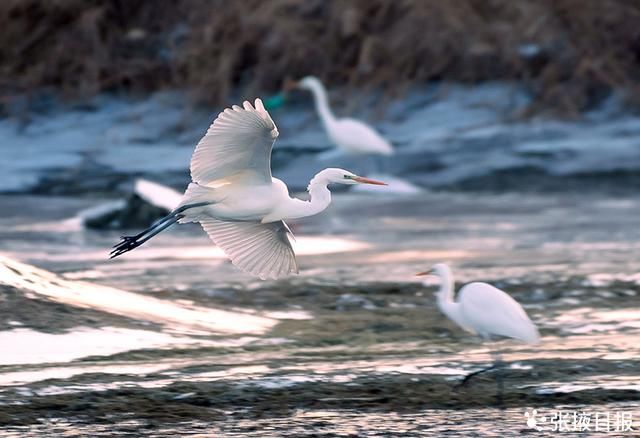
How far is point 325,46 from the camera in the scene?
18.7 m

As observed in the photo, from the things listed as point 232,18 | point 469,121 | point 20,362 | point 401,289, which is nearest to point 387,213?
point 469,121

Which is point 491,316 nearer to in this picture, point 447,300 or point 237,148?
point 447,300

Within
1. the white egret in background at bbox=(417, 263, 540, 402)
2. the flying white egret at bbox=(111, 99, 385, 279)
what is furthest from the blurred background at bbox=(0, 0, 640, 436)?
the flying white egret at bbox=(111, 99, 385, 279)

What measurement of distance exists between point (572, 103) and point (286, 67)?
3.52 m

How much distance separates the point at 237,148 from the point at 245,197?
1.18ft

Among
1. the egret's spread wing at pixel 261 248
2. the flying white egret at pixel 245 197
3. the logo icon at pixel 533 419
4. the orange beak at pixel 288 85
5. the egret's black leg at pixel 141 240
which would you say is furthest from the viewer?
the orange beak at pixel 288 85

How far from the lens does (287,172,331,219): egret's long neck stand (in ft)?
24.3

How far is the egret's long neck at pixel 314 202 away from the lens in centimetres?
741

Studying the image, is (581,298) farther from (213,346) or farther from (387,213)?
(387,213)

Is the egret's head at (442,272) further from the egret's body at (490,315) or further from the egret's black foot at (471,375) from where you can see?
the egret's black foot at (471,375)

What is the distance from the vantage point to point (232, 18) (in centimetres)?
1881

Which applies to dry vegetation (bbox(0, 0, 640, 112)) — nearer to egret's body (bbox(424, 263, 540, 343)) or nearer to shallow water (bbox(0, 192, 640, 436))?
shallow water (bbox(0, 192, 640, 436))

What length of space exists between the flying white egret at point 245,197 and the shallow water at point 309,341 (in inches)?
17.6

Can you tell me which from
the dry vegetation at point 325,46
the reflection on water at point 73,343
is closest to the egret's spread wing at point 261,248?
the reflection on water at point 73,343
